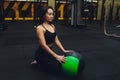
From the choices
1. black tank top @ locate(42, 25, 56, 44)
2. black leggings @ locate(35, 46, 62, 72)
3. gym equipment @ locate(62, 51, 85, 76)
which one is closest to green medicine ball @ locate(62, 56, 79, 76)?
gym equipment @ locate(62, 51, 85, 76)

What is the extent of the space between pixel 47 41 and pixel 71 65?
523 millimetres

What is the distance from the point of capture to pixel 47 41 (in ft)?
10.4

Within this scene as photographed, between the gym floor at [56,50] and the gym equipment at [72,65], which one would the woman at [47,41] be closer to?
the gym equipment at [72,65]

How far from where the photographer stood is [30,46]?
4.70 metres

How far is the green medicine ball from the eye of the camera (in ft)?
9.53

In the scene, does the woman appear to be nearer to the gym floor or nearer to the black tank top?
the black tank top

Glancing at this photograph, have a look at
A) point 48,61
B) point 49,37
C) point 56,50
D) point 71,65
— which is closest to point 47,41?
point 49,37

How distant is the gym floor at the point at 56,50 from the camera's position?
3090 millimetres

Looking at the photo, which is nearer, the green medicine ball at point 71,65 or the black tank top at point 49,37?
the green medicine ball at point 71,65

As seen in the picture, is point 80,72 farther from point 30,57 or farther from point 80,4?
point 80,4

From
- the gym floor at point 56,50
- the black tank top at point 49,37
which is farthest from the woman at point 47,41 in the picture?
the gym floor at point 56,50

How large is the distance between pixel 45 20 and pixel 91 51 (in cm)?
166

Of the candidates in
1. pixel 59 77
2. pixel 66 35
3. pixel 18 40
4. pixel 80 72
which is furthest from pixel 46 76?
pixel 66 35

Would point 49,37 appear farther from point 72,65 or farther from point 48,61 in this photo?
point 72,65
